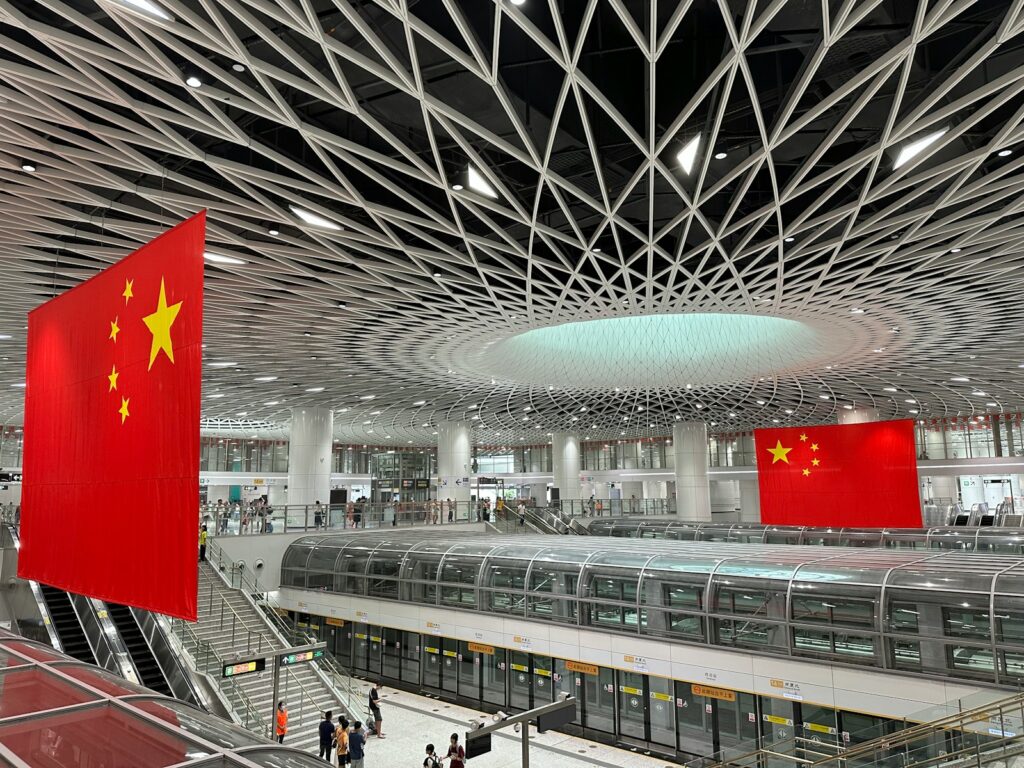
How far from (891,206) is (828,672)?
37.3 feet

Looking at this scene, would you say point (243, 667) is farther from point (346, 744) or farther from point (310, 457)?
point (310, 457)

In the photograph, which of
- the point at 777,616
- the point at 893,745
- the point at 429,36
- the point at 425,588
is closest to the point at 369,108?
the point at 429,36

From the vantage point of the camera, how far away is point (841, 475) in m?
36.2

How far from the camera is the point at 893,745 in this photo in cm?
1136

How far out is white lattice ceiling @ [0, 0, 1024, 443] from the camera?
9.74m

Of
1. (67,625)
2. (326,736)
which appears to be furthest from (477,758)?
(67,625)

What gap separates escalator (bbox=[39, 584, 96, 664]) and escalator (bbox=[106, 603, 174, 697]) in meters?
0.94

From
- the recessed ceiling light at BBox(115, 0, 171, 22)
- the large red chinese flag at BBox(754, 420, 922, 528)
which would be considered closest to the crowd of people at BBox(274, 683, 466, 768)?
the recessed ceiling light at BBox(115, 0, 171, 22)

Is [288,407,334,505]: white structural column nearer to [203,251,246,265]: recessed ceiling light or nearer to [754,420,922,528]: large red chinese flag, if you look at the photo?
[754,420,922,528]: large red chinese flag

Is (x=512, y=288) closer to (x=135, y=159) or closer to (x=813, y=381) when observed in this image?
(x=135, y=159)

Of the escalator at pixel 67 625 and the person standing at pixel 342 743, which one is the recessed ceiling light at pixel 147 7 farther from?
the escalator at pixel 67 625

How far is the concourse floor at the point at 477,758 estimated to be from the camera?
19.3m

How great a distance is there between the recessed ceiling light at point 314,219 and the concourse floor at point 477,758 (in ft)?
46.4

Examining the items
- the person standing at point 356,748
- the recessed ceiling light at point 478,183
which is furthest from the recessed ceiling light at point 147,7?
the person standing at point 356,748
